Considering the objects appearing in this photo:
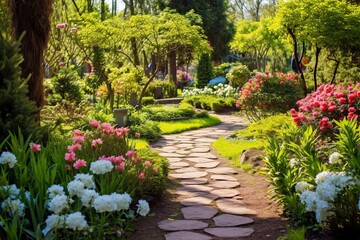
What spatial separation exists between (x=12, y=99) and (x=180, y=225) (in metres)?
2.03

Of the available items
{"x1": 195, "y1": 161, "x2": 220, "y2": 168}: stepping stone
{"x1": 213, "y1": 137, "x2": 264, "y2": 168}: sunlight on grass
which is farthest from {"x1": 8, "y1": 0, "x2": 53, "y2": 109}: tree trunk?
{"x1": 213, "y1": 137, "x2": 264, "y2": 168}: sunlight on grass

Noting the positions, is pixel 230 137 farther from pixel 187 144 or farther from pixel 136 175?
pixel 136 175

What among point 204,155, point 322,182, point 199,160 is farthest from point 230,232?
point 204,155

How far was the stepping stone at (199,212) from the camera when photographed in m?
4.91

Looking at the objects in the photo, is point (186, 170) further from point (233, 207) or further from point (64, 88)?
point (64, 88)

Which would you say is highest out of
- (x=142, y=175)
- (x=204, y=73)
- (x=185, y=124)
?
(x=204, y=73)

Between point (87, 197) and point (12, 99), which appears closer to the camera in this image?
point (87, 197)

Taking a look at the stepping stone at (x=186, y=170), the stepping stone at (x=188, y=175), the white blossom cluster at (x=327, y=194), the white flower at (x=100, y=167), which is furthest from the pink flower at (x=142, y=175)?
the stepping stone at (x=186, y=170)

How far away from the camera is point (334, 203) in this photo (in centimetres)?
372

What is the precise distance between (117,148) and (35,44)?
2149 millimetres

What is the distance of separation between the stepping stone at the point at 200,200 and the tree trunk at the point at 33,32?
2.70m

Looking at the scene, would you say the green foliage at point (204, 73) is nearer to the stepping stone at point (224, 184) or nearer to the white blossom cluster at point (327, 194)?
the stepping stone at point (224, 184)

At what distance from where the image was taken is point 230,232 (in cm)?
441

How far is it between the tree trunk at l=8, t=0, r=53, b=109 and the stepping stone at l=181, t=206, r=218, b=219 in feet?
9.59
